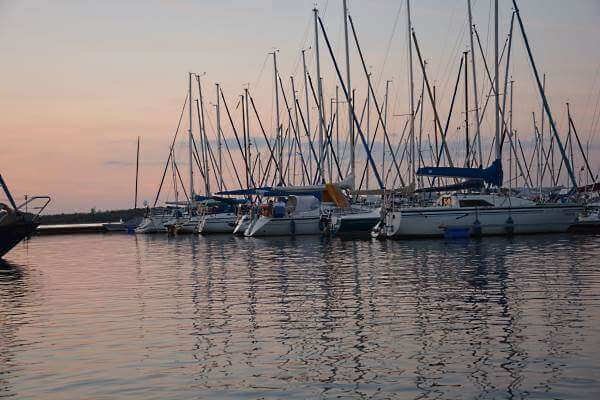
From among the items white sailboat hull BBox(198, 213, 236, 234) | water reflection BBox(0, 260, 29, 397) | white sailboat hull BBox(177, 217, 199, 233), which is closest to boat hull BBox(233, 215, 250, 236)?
white sailboat hull BBox(198, 213, 236, 234)

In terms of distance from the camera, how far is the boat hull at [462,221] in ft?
179

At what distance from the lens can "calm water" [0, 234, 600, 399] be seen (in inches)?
517

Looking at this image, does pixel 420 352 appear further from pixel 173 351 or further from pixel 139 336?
pixel 139 336

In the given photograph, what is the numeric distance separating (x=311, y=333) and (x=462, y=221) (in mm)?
37698

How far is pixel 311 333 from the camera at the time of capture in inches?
699

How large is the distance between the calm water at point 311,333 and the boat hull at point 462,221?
63.7 ft

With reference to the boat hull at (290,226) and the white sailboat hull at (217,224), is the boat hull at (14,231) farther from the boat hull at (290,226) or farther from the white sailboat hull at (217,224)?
the white sailboat hull at (217,224)

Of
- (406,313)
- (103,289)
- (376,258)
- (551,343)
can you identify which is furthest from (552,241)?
(551,343)

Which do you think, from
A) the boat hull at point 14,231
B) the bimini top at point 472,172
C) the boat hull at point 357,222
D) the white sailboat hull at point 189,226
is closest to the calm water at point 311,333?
the boat hull at point 14,231

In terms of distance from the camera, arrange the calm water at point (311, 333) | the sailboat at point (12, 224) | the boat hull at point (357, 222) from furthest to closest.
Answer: the boat hull at point (357, 222) < the sailboat at point (12, 224) < the calm water at point (311, 333)

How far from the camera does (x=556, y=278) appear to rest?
91.7 ft

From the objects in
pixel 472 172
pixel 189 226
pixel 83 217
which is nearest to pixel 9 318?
pixel 472 172

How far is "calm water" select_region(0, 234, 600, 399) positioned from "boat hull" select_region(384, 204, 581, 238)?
19405 mm

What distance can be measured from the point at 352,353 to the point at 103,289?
15357 millimetres
